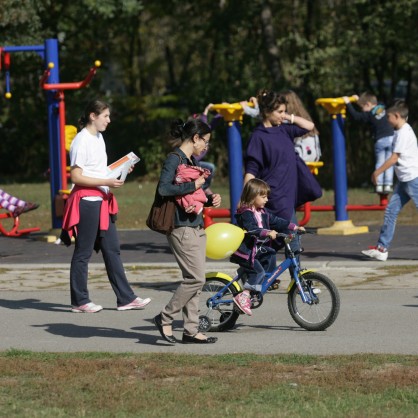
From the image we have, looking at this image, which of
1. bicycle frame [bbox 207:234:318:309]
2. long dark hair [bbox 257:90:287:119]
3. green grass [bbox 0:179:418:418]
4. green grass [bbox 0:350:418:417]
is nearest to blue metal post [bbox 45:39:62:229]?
long dark hair [bbox 257:90:287:119]

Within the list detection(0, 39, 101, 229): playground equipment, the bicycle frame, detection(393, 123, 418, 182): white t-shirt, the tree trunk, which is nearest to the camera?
the bicycle frame

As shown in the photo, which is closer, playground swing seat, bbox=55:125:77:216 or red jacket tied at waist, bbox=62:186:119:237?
red jacket tied at waist, bbox=62:186:119:237

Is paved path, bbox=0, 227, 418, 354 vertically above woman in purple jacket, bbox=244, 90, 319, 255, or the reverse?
woman in purple jacket, bbox=244, 90, 319, 255

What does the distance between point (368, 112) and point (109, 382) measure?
9.74 meters

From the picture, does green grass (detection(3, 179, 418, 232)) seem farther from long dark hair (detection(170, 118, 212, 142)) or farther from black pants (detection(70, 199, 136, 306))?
long dark hair (detection(170, 118, 212, 142))

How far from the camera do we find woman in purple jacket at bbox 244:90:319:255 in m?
10.3

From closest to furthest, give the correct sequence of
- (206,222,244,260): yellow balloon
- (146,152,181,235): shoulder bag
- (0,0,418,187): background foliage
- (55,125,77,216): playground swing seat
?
1. (146,152,181,235): shoulder bag
2. (206,222,244,260): yellow balloon
3. (55,125,77,216): playground swing seat
4. (0,0,418,187): background foliage

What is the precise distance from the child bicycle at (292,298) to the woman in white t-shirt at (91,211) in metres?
1.22

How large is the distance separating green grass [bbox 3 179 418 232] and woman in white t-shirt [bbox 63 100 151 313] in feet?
24.7

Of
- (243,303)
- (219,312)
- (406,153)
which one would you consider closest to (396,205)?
(406,153)

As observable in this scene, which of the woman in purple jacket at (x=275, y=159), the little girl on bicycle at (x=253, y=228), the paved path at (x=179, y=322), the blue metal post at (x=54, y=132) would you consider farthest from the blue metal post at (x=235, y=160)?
the little girl on bicycle at (x=253, y=228)

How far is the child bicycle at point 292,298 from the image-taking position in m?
9.00

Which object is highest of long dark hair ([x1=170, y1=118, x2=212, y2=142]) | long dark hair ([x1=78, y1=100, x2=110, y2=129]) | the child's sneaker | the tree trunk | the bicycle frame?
the tree trunk

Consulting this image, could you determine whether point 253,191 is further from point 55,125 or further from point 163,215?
point 55,125
